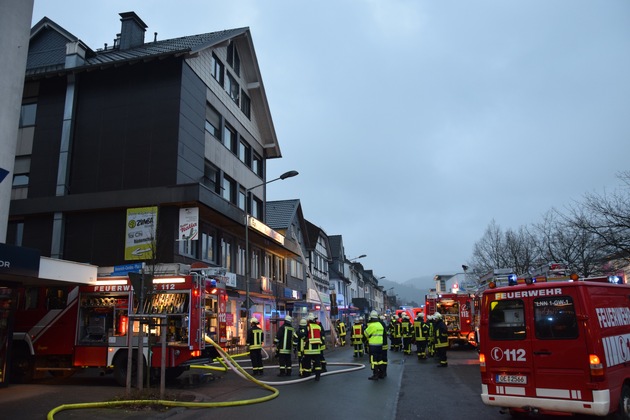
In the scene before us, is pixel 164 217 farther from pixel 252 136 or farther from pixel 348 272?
pixel 348 272

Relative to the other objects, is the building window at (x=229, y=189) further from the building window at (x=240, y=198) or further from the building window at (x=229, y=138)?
the building window at (x=229, y=138)

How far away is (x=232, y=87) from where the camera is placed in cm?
2747

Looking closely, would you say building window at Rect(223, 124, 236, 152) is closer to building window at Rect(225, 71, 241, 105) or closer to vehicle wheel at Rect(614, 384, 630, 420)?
building window at Rect(225, 71, 241, 105)

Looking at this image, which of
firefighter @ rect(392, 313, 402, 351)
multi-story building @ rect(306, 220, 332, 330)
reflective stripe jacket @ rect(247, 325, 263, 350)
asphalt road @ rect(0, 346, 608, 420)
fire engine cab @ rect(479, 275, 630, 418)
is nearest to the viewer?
fire engine cab @ rect(479, 275, 630, 418)

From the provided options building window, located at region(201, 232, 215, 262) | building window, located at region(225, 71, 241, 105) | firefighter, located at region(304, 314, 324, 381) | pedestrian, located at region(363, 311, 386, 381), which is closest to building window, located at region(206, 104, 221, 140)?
building window, located at region(225, 71, 241, 105)

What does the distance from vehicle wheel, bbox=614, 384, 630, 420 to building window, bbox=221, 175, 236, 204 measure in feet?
65.8

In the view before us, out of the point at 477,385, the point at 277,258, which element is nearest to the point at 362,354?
the point at 477,385

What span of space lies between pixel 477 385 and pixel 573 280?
545cm

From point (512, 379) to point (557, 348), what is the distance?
2.67 feet

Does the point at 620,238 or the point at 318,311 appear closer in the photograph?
the point at 620,238

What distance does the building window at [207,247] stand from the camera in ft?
71.8

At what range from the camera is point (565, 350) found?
685cm

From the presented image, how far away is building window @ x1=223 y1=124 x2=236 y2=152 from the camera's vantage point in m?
25.7

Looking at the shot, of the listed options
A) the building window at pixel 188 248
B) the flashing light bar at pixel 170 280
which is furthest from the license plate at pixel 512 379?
the building window at pixel 188 248
